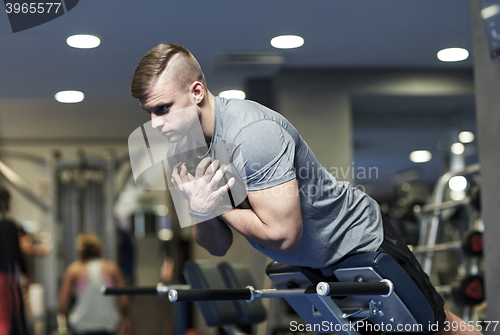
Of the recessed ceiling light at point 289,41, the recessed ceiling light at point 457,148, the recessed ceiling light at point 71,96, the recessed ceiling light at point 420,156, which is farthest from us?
the recessed ceiling light at point 420,156

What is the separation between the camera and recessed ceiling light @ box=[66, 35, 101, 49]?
5.79 ft

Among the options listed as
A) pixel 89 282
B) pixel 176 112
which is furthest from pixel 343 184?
pixel 89 282

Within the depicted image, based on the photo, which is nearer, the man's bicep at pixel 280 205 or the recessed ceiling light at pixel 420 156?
the man's bicep at pixel 280 205

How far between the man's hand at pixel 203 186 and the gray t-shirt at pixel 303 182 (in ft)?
0.24

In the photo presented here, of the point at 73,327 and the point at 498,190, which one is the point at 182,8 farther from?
the point at 73,327

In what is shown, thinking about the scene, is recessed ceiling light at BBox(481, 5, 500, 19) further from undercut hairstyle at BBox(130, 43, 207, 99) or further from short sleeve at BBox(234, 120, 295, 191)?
undercut hairstyle at BBox(130, 43, 207, 99)

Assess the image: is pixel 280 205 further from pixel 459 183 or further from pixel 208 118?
pixel 459 183

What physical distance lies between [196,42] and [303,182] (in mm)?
660

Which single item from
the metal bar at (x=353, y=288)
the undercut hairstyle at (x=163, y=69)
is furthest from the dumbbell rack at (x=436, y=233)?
the undercut hairstyle at (x=163, y=69)

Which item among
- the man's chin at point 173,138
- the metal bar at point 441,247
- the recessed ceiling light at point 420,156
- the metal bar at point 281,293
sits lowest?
the metal bar at point 281,293

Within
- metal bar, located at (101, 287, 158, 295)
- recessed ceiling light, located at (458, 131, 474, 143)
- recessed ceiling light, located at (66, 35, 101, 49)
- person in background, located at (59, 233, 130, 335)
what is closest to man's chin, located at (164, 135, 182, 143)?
recessed ceiling light, located at (66, 35, 101, 49)

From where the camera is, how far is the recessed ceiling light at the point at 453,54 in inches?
93.2

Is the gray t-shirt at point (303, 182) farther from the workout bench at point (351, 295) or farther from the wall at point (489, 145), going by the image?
the wall at point (489, 145)

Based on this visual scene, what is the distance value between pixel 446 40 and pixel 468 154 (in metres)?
2.05
